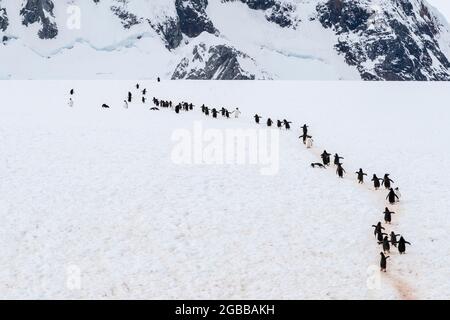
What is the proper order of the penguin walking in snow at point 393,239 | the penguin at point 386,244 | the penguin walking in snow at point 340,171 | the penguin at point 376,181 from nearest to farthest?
the penguin at point 386,244 → the penguin walking in snow at point 393,239 → the penguin at point 376,181 → the penguin walking in snow at point 340,171

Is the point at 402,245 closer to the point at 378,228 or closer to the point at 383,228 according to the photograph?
the point at 378,228


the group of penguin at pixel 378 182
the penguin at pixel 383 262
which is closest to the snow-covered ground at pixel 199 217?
the penguin at pixel 383 262

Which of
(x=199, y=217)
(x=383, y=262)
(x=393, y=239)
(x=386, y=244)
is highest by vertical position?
(x=393, y=239)

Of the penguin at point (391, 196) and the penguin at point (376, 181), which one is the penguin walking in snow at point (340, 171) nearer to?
the penguin at point (376, 181)

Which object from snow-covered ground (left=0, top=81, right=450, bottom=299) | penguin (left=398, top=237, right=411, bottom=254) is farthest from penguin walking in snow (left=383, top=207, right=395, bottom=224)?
penguin (left=398, top=237, right=411, bottom=254)

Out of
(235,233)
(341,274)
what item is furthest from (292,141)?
(341,274)

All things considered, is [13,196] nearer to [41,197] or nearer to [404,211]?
[41,197]

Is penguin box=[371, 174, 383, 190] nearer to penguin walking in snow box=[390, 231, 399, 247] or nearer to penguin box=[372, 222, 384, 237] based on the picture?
penguin box=[372, 222, 384, 237]

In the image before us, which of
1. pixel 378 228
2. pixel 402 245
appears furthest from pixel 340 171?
pixel 402 245
